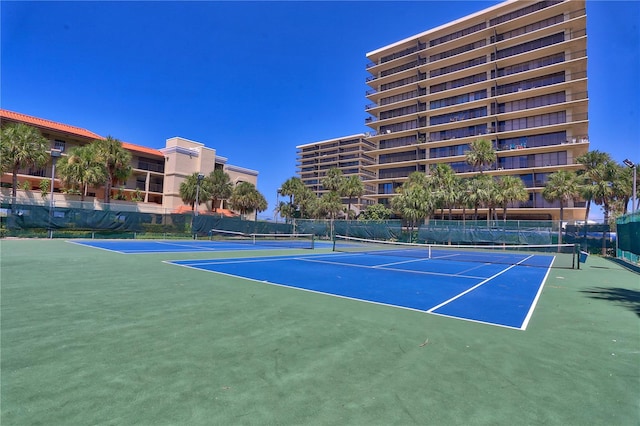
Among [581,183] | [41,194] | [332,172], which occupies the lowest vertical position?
[41,194]

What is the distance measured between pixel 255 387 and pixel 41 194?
55.7m

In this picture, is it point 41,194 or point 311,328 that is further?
point 41,194

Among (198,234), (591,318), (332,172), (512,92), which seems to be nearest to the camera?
(591,318)

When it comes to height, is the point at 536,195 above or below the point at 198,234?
above

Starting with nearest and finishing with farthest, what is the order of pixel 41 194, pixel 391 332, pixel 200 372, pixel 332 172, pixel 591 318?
pixel 200 372, pixel 391 332, pixel 591 318, pixel 41 194, pixel 332 172

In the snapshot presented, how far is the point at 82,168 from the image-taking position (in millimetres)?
40750

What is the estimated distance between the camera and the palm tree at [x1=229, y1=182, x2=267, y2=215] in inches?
2286

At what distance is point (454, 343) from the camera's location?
187 inches

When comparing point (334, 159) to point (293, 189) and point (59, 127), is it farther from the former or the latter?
point (59, 127)

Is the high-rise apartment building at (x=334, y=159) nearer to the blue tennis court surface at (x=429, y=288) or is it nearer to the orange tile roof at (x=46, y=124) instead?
the orange tile roof at (x=46, y=124)

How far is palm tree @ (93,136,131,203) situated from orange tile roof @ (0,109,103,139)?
1086 cm

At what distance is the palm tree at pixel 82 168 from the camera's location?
40.7 m

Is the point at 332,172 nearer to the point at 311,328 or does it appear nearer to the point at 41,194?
the point at 41,194

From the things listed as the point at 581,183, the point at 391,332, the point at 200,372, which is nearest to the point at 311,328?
the point at 391,332
